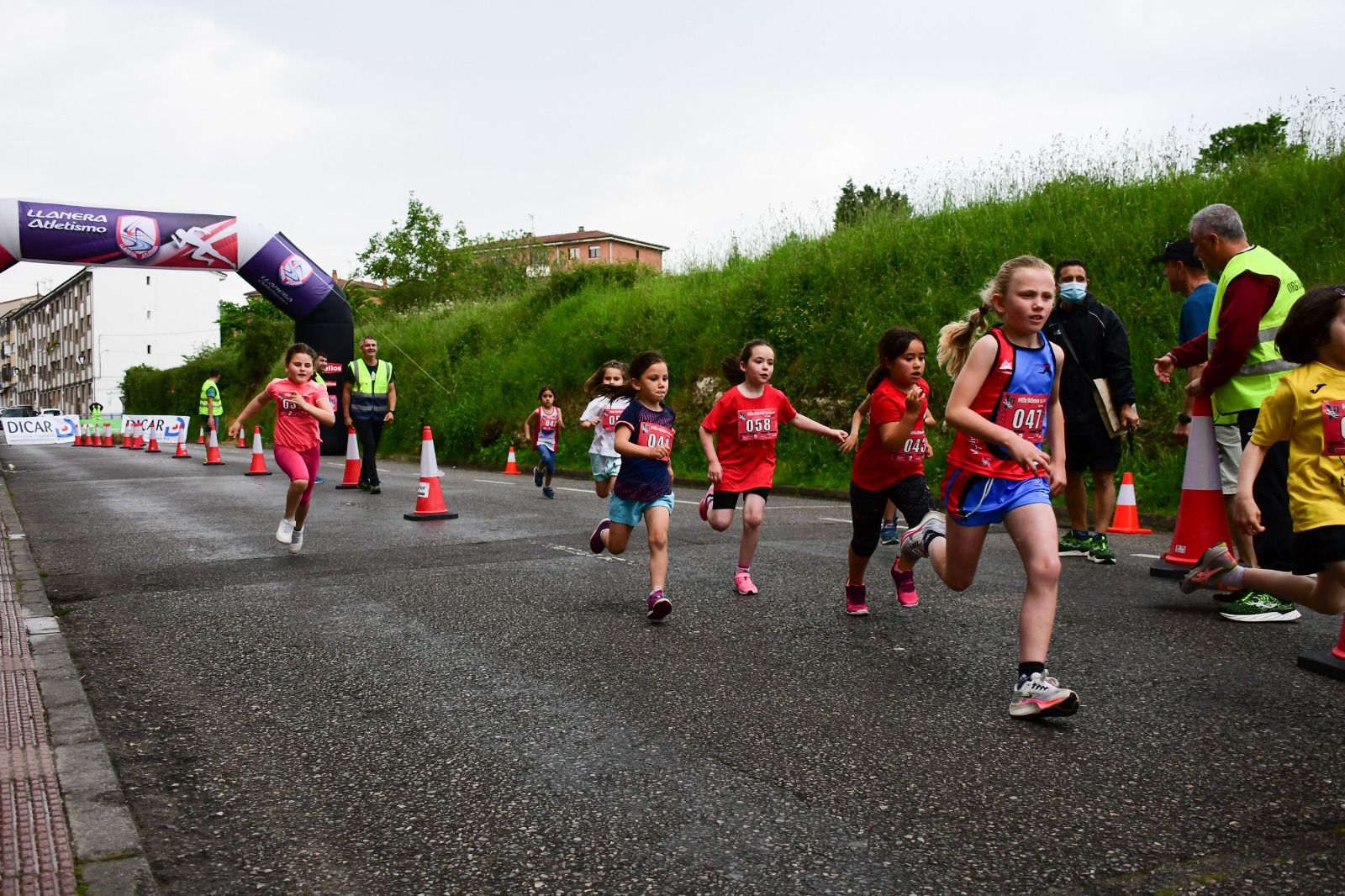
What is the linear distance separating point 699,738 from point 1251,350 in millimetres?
3916

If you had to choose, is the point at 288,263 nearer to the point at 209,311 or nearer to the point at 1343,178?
the point at 1343,178

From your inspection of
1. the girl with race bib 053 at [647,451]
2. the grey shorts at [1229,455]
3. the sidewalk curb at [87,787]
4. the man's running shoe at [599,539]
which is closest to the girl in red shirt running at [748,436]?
the girl with race bib 053 at [647,451]

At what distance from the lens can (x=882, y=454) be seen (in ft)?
20.7

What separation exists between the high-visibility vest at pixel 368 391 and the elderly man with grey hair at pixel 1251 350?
12.6m

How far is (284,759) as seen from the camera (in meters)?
3.86

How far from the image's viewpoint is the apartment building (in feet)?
314

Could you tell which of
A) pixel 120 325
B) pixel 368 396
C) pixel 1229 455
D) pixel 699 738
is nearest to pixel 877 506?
pixel 1229 455

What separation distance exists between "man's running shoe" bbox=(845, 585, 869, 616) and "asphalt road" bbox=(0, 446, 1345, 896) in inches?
3.3

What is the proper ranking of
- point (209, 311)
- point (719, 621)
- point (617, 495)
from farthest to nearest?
point (209, 311) → point (617, 495) → point (719, 621)

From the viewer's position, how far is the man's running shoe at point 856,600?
631cm

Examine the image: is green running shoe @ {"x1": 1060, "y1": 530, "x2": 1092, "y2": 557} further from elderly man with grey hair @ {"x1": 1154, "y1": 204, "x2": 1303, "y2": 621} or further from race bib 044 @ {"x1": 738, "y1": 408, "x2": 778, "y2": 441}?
race bib 044 @ {"x1": 738, "y1": 408, "x2": 778, "y2": 441}

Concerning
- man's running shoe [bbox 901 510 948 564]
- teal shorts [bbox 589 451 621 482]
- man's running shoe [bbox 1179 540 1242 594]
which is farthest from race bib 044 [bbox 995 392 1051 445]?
teal shorts [bbox 589 451 621 482]

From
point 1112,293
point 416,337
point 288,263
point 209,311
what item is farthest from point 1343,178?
point 209,311

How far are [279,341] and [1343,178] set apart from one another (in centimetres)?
4781
